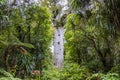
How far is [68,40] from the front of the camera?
879cm

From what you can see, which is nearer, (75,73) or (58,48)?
(75,73)

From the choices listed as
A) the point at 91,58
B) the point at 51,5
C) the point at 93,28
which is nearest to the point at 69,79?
the point at 91,58

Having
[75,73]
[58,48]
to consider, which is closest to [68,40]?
[58,48]

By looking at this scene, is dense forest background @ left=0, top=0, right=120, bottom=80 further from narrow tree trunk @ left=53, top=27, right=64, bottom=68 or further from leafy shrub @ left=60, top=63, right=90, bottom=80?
narrow tree trunk @ left=53, top=27, right=64, bottom=68

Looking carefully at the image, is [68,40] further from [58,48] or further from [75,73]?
[75,73]

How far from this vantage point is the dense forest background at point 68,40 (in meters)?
6.45

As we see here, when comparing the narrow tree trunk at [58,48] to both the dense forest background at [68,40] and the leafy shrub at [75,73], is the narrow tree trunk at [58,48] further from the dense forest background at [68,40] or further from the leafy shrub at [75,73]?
the leafy shrub at [75,73]

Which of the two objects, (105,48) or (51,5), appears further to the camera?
(51,5)

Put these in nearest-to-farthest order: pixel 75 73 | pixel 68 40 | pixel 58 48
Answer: pixel 75 73 → pixel 68 40 → pixel 58 48

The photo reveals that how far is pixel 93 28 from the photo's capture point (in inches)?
298

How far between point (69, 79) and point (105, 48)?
5.45 ft

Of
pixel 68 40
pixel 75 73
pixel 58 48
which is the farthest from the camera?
pixel 58 48

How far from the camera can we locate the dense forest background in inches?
254

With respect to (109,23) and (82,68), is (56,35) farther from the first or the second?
(109,23)
